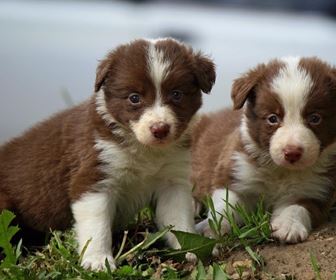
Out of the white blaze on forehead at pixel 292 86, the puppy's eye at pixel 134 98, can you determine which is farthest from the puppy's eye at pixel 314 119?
the puppy's eye at pixel 134 98

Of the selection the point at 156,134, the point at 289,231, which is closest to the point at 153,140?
the point at 156,134

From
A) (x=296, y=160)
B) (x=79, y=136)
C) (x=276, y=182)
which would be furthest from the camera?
(x=276, y=182)

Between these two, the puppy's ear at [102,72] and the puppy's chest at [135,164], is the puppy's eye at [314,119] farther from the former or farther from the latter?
the puppy's ear at [102,72]

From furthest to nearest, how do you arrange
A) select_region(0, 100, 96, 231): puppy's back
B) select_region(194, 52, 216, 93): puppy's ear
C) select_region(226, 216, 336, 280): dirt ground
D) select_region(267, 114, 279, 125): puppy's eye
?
select_region(0, 100, 96, 231): puppy's back < select_region(267, 114, 279, 125): puppy's eye < select_region(194, 52, 216, 93): puppy's ear < select_region(226, 216, 336, 280): dirt ground

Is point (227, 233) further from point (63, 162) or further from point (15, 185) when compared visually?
point (15, 185)

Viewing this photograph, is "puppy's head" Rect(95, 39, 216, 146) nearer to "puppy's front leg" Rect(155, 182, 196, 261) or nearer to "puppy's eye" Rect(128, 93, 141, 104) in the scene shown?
"puppy's eye" Rect(128, 93, 141, 104)

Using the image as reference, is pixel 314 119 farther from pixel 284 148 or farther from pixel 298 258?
pixel 298 258

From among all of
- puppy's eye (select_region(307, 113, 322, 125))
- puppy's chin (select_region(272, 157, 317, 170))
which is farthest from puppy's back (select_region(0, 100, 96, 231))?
puppy's eye (select_region(307, 113, 322, 125))
